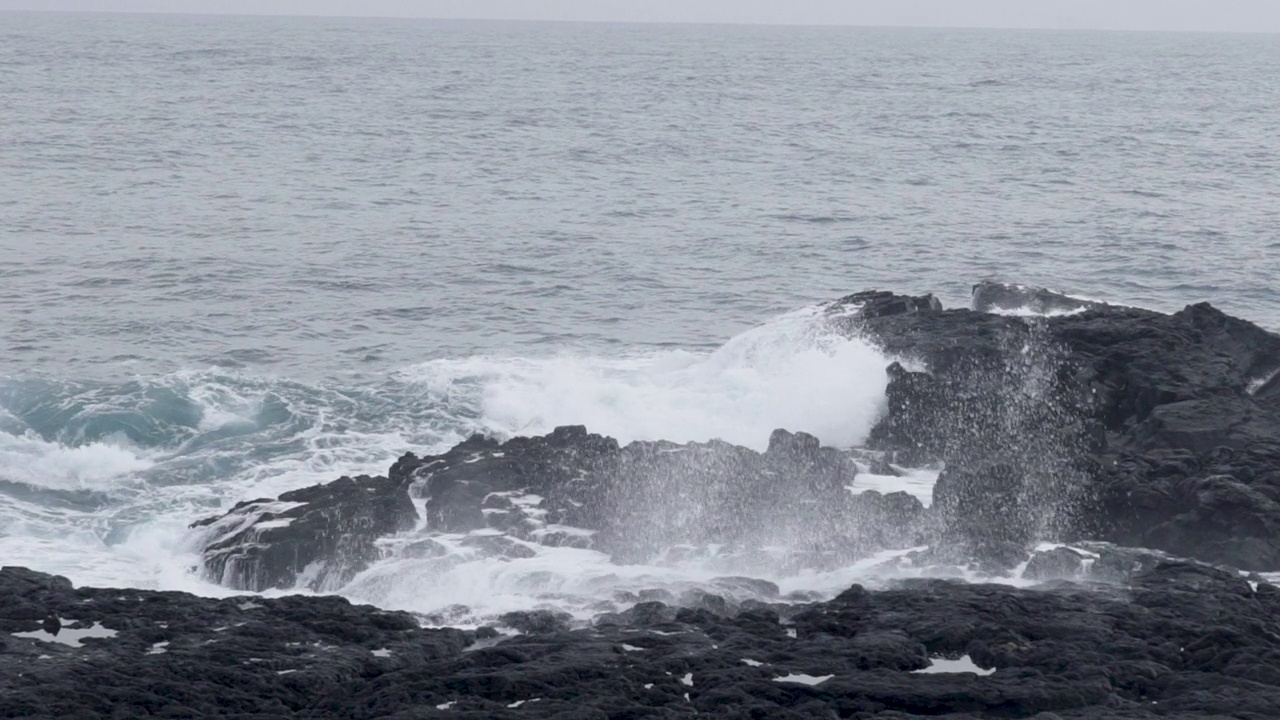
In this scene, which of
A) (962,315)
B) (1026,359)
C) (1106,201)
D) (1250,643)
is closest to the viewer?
(1250,643)

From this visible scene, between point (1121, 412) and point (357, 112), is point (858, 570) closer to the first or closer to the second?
point (1121, 412)

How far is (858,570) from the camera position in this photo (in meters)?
20.2

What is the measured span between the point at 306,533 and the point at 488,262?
21371 millimetres

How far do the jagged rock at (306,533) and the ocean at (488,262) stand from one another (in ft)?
1.66

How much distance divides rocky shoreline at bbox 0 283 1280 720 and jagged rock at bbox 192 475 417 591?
0.04m

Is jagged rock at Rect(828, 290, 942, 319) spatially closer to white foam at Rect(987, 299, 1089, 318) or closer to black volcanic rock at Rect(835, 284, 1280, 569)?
black volcanic rock at Rect(835, 284, 1280, 569)

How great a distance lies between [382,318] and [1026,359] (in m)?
16.0

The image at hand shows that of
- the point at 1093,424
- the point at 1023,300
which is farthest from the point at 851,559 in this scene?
the point at 1023,300

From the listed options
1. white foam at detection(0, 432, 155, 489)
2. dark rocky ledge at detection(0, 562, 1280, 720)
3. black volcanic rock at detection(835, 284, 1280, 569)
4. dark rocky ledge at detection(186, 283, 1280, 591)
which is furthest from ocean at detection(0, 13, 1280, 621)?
dark rocky ledge at detection(0, 562, 1280, 720)

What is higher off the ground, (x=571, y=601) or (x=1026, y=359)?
(x=1026, y=359)

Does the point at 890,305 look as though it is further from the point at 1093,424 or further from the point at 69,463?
the point at 69,463

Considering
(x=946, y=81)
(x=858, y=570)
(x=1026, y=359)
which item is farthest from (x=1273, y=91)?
(x=858, y=570)

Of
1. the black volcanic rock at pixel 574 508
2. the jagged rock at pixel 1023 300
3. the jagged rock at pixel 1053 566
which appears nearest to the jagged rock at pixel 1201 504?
the jagged rock at pixel 1053 566

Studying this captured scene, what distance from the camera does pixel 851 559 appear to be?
20.6m
